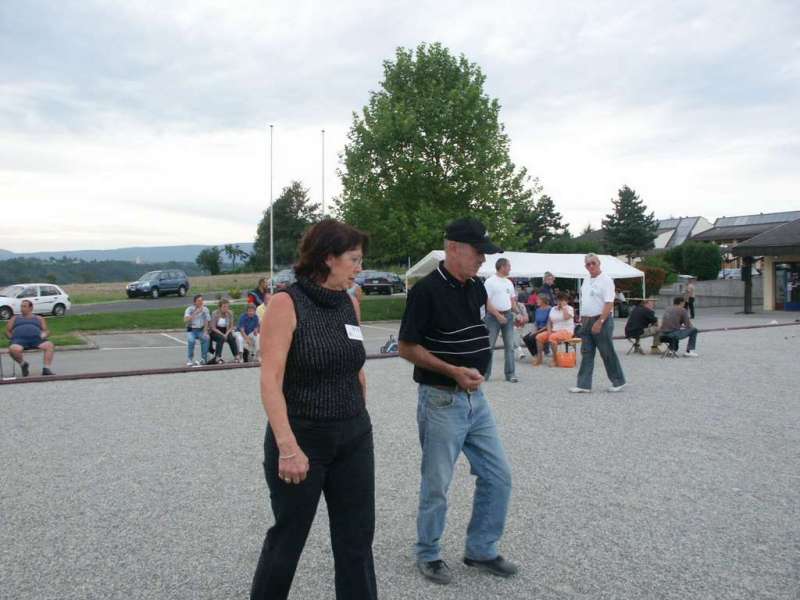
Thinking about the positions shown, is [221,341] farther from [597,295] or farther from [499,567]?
[499,567]

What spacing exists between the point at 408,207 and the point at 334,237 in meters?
30.6

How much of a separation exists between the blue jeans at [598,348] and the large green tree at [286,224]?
2960 inches

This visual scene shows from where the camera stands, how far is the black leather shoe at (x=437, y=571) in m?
3.57

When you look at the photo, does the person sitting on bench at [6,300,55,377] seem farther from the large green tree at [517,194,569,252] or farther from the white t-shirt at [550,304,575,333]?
the large green tree at [517,194,569,252]

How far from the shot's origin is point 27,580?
3639 mm

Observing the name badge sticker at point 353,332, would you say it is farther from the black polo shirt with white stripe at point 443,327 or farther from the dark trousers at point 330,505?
the black polo shirt with white stripe at point 443,327

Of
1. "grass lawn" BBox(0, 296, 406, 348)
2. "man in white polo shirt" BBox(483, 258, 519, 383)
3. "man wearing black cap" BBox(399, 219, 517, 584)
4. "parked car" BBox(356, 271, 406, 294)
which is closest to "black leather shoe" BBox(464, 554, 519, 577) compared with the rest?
"man wearing black cap" BBox(399, 219, 517, 584)

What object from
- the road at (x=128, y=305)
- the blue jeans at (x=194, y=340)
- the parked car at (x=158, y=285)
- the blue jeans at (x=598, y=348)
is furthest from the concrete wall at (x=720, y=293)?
the blue jeans at (x=598, y=348)

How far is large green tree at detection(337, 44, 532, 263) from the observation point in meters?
31.9

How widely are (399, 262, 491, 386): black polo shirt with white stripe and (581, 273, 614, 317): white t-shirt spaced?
5.46 metres

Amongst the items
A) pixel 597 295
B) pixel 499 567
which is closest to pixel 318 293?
pixel 499 567

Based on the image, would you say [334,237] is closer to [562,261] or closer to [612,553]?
[612,553]

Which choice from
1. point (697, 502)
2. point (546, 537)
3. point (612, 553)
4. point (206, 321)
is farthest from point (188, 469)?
point (206, 321)

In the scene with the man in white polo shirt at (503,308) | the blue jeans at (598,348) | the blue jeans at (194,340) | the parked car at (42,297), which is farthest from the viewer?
the parked car at (42,297)
